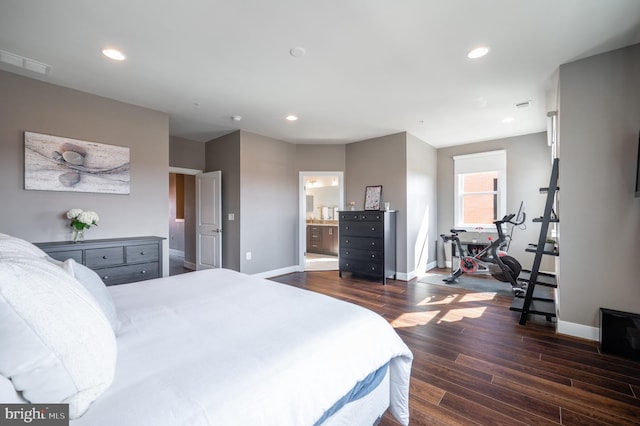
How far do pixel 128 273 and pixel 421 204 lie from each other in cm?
478

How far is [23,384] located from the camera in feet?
2.14

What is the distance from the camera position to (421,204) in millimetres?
5250

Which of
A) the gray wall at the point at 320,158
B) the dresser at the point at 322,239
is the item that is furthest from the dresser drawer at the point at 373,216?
the dresser at the point at 322,239

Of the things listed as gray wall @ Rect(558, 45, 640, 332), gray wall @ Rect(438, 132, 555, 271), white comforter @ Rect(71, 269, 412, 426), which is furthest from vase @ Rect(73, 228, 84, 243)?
gray wall @ Rect(438, 132, 555, 271)

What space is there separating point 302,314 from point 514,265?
3929mm

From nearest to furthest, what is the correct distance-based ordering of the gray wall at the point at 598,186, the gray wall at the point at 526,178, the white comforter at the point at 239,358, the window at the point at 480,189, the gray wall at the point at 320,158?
the white comforter at the point at 239,358 < the gray wall at the point at 598,186 < the gray wall at the point at 526,178 < the window at the point at 480,189 < the gray wall at the point at 320,158

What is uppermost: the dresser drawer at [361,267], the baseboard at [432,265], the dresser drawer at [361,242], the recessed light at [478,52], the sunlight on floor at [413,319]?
the recessed light at [478,52]

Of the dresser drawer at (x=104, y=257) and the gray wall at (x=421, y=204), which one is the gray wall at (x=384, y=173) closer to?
the gray wall at (x=421, y=204)

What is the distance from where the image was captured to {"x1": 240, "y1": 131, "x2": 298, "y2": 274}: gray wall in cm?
465

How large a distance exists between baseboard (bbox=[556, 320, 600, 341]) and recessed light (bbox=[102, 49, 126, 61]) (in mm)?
4818

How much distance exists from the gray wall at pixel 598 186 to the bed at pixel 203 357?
7.43ft

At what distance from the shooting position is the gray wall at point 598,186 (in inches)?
91.1

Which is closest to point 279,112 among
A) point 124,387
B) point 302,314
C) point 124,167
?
point 124,167

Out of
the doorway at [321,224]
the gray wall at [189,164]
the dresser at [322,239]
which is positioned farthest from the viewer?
the dresser at [322,239]
